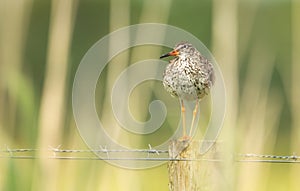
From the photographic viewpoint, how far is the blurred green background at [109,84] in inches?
80.9

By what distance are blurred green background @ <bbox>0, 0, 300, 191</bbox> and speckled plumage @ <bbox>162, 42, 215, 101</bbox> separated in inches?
8.7

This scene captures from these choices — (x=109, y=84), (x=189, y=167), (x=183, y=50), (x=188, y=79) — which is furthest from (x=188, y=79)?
(x=189, y=167)

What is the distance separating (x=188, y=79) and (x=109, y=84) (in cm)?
74

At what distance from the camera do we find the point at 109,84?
463 cm

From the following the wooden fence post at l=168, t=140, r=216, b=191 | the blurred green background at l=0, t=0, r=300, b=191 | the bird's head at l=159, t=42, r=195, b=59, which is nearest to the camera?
the blurred green background at l=0, t=0, r=300, b=191

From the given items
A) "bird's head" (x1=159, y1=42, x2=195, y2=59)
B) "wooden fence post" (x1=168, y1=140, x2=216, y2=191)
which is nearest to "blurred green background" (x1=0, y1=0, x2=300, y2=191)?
"wooden fence post" (x1=168, y1=140, x2=216, y2=191)

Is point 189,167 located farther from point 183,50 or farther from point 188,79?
point 183,50

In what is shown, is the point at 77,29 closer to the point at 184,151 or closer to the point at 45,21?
the point at 45,21

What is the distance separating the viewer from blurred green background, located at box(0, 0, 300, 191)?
2054 millimetres

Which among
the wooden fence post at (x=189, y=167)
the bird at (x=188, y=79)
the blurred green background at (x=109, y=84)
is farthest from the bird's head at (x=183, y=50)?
the wooden fence post at (x=189, y=167)

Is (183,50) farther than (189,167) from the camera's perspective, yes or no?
Yes

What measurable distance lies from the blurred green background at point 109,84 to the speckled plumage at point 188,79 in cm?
22

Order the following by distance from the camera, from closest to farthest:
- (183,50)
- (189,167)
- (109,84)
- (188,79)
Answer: (189,167) → (188,79) → (183,50) → (109,84)

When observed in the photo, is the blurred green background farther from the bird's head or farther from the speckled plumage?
the bird's head
